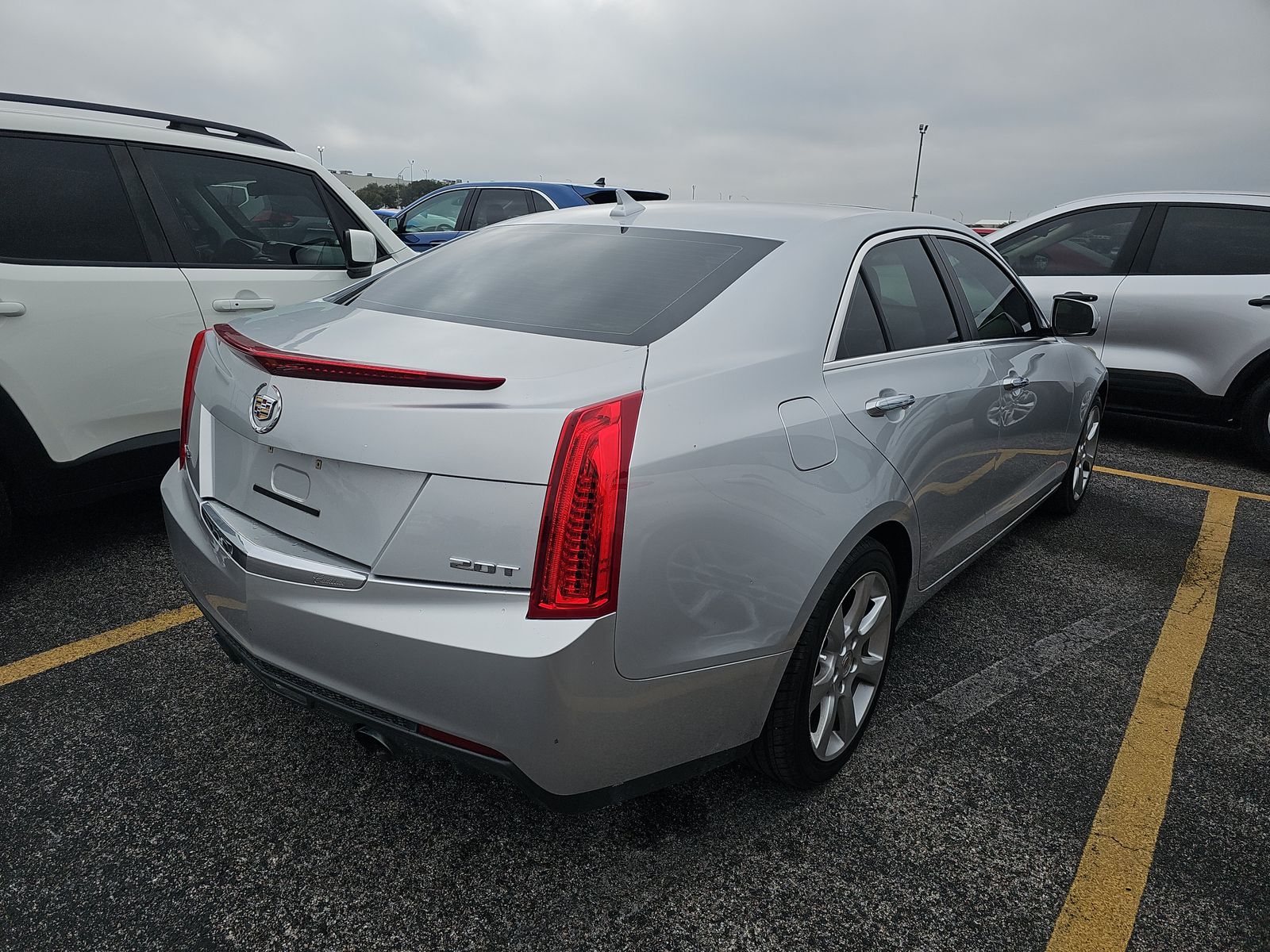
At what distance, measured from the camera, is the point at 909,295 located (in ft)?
9.13

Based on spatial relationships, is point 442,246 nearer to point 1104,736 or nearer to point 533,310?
point 533,310

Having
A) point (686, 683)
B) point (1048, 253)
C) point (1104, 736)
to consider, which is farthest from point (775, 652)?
point (1048, 253)

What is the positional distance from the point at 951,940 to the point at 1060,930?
258mm

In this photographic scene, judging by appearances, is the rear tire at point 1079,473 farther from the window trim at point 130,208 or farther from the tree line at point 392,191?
the tree line at point 392,191

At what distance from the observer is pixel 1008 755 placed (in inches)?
98.8

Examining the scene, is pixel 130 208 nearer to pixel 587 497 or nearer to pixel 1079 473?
pixel 587 497

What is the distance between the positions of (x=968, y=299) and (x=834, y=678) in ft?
5.38

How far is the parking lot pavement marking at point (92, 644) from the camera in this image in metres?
2.74

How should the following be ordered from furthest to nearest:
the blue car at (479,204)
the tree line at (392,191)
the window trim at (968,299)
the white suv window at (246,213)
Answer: the tree line at (392,191), the blue car at (479,204), the white suv window at (246,213), the window trim at (968,299)

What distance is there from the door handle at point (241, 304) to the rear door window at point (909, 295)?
2.53 meters

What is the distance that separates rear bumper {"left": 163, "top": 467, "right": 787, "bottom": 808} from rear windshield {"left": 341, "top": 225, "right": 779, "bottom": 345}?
2.30 feet

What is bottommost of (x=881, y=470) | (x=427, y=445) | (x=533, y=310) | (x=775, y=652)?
(x=775, y=652)

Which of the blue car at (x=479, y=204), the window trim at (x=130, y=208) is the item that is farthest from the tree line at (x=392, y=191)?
the window trim at (x=130, y=208)

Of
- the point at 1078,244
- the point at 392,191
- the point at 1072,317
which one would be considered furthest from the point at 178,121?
the point at 392,191
